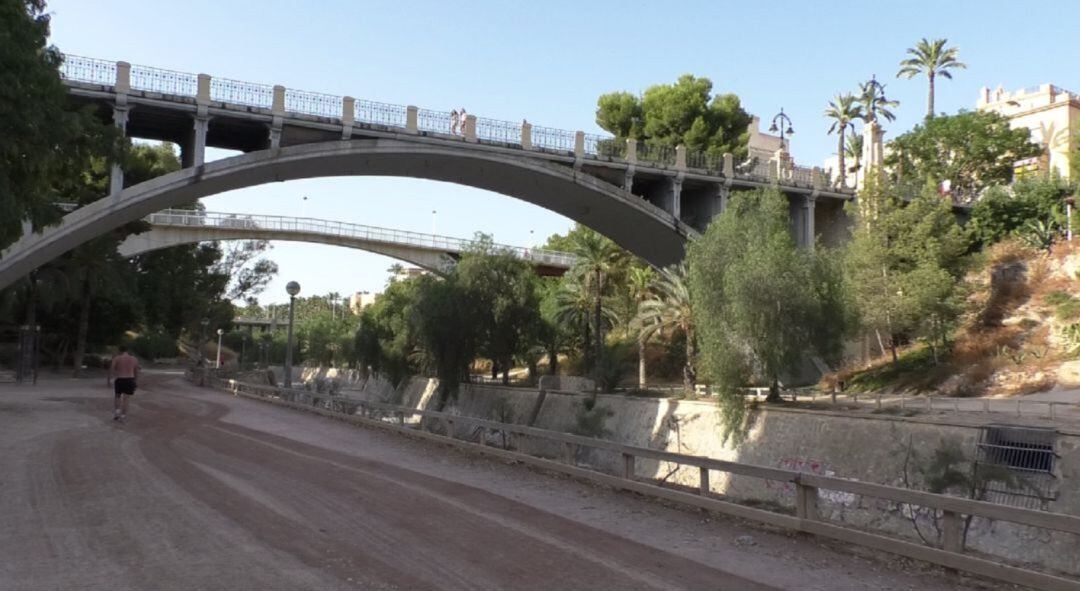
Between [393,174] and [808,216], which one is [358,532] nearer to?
[393,174]

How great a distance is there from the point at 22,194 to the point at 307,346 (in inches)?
3069

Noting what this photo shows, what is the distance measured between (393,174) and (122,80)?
35.8ft

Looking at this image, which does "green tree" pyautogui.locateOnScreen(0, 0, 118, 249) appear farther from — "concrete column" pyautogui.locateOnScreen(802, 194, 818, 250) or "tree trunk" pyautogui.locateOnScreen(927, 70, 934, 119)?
"tree trunk" pyautogui.locateOnScreen(927, 70, 934, 119)

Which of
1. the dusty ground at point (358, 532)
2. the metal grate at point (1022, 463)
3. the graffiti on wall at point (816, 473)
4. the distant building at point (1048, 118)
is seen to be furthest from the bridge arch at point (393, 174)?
the distant building at point (1048, 118)

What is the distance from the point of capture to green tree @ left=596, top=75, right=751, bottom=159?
5016 cm

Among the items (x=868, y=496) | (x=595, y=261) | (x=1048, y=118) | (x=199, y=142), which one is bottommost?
(x=868, y=496)

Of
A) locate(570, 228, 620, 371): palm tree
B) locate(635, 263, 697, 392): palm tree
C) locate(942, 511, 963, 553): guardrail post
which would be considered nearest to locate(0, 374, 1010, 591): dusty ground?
locate(942, 511, 963, 553): guardrail post

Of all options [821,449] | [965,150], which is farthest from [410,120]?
[965,150]

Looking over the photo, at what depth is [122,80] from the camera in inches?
928

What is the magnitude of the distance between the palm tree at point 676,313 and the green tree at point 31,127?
2112 cm

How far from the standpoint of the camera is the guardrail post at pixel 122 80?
77.2ft

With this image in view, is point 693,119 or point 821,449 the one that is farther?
point 693,119

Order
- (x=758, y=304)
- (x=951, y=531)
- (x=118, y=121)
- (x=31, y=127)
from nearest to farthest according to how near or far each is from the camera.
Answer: (x=951, y=531)
(x=31, y=127)
(x=758, y=304)
(x=118, y=121)

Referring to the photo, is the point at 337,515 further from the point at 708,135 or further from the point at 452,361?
the point at 708,135
